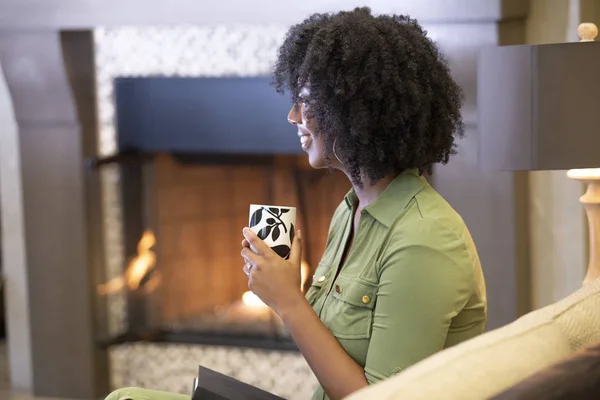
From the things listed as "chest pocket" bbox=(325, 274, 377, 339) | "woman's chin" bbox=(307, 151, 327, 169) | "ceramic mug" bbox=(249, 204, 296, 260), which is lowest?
"chest pocket" bbox=(325, 274, 377, 339)

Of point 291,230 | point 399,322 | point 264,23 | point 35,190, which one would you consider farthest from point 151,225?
point 399,322

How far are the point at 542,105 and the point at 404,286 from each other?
0.55 m

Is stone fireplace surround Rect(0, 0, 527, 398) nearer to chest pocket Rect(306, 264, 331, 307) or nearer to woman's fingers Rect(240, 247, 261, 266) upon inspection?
chest pocket Rect(306, 264, 331, 307)

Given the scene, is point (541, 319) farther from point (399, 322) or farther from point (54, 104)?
point (54, 104)

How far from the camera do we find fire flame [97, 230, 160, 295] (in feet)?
11.1

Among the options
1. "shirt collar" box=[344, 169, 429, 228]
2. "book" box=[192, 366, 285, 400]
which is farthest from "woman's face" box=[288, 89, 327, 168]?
"book" box=[192, 366, 285, 400]

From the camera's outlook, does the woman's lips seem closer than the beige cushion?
No

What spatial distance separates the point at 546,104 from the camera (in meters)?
1.72

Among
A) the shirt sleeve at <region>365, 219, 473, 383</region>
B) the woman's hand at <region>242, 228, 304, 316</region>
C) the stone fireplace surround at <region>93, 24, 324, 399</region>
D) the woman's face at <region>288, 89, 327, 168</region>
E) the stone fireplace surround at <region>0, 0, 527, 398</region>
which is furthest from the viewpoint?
the stone fireplace surround at <region>93, 24, 324, 399</region>

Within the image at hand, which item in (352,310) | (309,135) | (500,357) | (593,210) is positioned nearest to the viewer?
(500,357)

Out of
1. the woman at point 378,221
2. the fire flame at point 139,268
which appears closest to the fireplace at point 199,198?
the fire flame at point 139,268

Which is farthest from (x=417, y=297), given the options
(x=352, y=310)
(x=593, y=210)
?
(x=593, y=210)

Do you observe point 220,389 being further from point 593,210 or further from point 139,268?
point 139,268

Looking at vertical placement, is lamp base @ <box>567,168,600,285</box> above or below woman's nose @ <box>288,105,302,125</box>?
below
